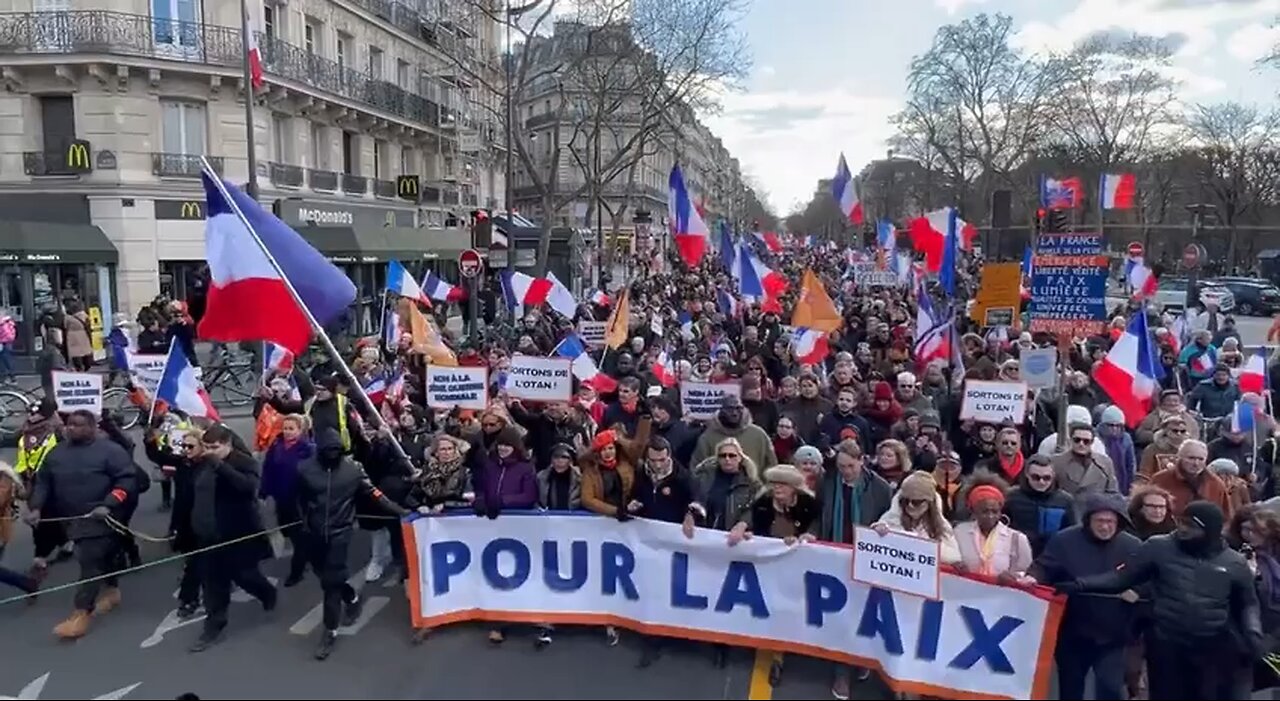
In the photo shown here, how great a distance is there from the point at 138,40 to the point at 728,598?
2290cm

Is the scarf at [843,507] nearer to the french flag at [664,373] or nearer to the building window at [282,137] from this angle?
the french flag at [664,373]

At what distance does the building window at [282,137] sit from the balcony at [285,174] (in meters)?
0.38

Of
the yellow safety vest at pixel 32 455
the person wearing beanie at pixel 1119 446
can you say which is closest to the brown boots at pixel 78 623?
the yellow safety vest at pixel 32 455

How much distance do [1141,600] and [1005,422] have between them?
11.4 feet

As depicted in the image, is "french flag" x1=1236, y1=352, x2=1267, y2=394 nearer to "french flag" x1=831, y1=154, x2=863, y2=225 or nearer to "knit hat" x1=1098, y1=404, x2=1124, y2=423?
"knit hat" x1=1098, y1=404, x2=1124, y2=423

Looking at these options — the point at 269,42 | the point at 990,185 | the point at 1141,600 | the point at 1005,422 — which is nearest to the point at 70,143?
the point at 269,42

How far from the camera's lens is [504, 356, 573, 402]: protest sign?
9.49 m

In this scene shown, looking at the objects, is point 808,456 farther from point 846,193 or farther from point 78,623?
point 846,193

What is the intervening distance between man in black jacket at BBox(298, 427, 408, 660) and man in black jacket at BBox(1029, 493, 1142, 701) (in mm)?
4248

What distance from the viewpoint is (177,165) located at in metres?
24.2

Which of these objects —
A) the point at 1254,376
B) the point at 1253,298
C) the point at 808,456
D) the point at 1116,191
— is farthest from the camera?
the point at 1253,298

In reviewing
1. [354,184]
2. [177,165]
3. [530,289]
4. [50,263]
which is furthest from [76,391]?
[354,184]

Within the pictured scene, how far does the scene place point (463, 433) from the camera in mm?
8273

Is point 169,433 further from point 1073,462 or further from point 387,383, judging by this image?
point 1073,462
